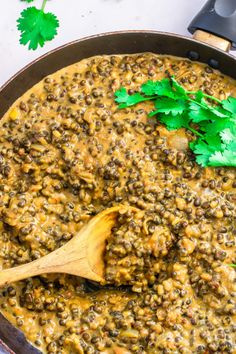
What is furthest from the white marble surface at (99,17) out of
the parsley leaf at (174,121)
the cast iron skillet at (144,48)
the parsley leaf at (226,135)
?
the parsley leaf at (226,135)

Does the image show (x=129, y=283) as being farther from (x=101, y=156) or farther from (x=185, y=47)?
(x=185, y=47)

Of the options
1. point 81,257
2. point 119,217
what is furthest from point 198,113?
point 81,257

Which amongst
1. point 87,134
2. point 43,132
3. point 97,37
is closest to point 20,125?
point 43,132

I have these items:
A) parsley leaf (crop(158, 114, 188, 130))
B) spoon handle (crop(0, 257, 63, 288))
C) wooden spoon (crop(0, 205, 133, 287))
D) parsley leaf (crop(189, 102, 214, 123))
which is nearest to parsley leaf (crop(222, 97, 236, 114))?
parsley leaf (crop(189, 102, 214, 123))

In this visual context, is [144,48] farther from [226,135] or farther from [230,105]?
[226,135]

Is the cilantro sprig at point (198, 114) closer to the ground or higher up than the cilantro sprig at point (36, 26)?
closer to the ground

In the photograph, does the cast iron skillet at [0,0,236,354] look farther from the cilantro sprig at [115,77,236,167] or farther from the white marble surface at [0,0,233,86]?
the white marble surface at [0,0,233,86]

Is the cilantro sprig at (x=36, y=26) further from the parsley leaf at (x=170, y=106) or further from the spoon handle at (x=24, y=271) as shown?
the spoon handle at (x=24, y=271)
